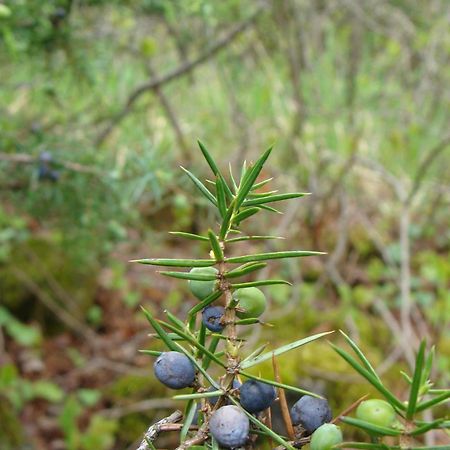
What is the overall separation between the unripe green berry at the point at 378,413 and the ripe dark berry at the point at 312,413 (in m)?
0.06

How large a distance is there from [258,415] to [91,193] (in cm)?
128

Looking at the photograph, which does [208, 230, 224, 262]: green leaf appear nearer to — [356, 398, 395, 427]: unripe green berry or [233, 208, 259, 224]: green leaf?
[233, 208, 259, 224]: green leaf

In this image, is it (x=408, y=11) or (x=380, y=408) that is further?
(x=408, y=11)

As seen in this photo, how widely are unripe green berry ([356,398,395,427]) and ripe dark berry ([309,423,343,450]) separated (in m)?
0.03

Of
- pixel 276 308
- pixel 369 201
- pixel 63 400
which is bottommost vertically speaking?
pixel 63 400

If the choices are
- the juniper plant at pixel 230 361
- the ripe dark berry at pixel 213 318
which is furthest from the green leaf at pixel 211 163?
the ripe dark berry at pixel 213 318

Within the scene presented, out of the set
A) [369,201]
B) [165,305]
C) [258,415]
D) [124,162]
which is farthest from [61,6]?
[369,201]

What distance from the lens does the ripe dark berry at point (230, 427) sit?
1.59ft

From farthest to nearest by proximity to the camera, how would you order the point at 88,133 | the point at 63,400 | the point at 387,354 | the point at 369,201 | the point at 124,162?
the point at 369,201 < the point at 63,400 < the point at 387,354 < the point at 88,133 < the point at 124,162

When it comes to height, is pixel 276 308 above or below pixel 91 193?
below

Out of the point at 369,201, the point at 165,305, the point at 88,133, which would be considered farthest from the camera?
the point at 369,201

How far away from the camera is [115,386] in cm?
265

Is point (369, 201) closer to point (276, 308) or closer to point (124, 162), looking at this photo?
point (276, 308)

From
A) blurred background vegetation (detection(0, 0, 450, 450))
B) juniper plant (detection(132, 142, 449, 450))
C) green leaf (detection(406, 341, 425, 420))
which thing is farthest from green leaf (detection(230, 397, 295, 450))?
blurred background vegetation (detection(0, 0, 450, 450))
